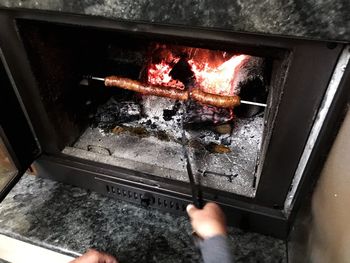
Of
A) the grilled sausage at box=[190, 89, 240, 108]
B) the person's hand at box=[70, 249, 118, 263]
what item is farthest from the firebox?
the person's hand at box=[70, 249, 118, 263]

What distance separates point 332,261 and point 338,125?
12.0 inches

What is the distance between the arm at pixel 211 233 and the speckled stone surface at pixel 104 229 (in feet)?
1.43

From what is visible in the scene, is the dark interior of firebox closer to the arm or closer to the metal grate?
the metal grate

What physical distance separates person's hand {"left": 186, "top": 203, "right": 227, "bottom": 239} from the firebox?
0.28m

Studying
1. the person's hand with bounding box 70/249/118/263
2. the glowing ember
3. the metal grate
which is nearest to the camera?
the person's hand with bounding box 70/249/118/263

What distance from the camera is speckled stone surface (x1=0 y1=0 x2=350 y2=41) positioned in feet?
1.94

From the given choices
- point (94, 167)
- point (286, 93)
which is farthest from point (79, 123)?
point (286, 93)

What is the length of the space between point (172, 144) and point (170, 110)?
162 mm

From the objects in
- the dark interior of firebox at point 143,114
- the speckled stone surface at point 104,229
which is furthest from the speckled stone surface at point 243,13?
the speckled stone surface at point 104,229

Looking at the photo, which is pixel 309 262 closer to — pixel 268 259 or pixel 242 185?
pixel 268 259

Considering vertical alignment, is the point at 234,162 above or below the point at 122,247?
above

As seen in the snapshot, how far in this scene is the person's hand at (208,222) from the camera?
2.04 feet

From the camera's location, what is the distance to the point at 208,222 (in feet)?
2.09

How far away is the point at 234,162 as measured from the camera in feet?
3.78
